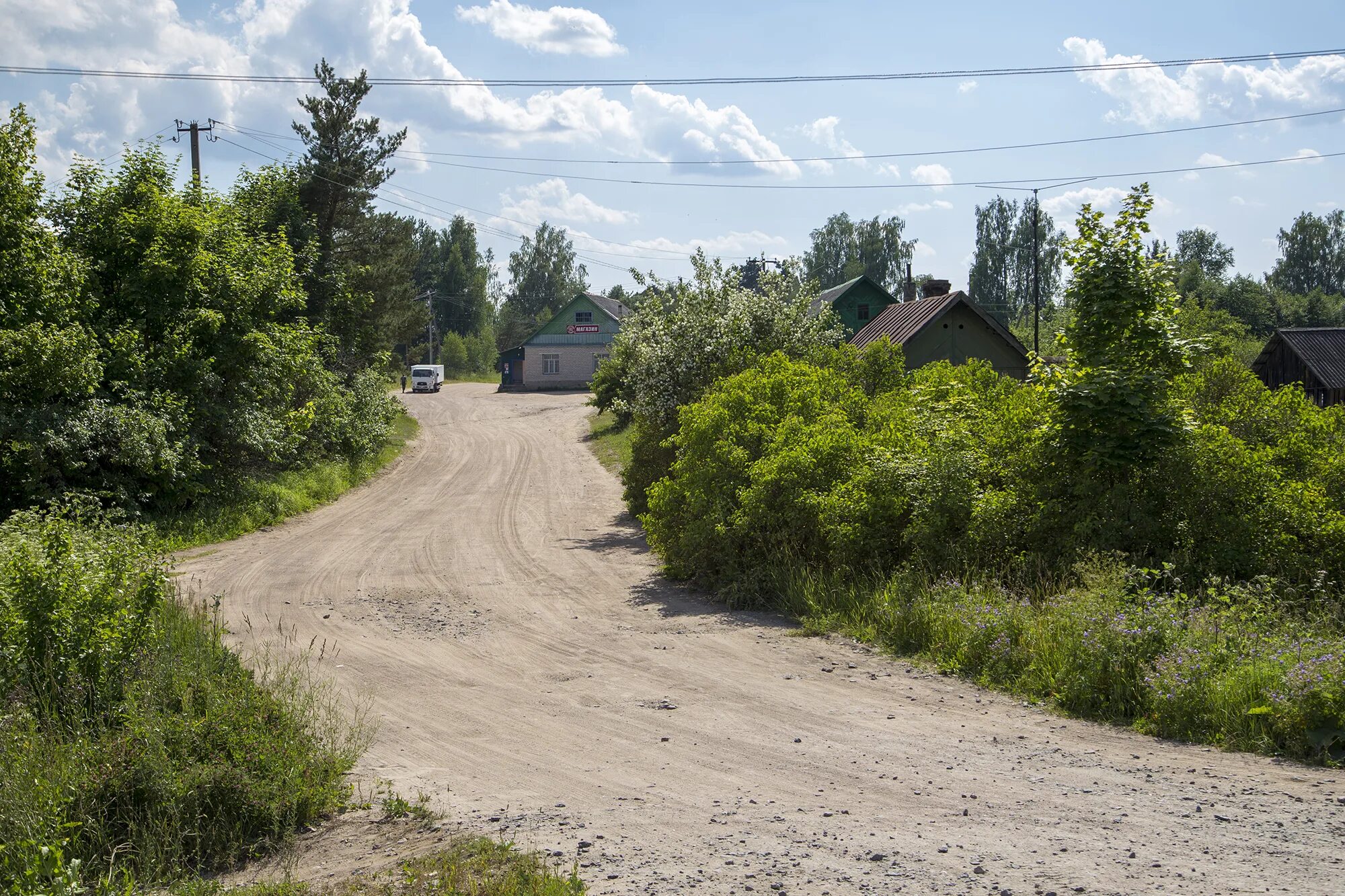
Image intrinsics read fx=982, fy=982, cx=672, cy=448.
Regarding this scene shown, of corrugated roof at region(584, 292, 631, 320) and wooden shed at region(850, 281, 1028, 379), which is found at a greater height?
corrugated roof at region(584, 292, 631, 320)

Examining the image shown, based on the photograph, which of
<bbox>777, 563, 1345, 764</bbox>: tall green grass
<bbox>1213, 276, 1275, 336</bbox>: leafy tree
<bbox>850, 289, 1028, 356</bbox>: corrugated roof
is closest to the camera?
<bbox>777, 563, 1345, 764</bbox>: tall green grass

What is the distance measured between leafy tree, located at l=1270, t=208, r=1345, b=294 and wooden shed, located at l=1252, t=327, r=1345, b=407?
8651 centimetres

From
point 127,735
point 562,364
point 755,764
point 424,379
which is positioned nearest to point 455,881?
point 755,764

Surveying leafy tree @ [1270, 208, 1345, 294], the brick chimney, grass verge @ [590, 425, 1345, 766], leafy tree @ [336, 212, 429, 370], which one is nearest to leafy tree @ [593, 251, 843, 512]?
grass verge @ [590, 425, 1345, 766]

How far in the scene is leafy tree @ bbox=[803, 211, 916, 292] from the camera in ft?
360

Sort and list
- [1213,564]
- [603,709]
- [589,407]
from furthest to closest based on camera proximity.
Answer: [589,407] < [1213,564] < [603,709]

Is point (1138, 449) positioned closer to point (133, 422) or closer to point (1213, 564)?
point (1213, 564)

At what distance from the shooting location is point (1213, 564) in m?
10.4

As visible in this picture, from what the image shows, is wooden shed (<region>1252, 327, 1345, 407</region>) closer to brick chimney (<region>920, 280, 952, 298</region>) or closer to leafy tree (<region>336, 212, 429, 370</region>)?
brick chimney (<region>920, 280, 952, 298</region>)

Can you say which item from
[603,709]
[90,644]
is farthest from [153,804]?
[603,709]

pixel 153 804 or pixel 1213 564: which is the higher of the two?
pixel 1213 564

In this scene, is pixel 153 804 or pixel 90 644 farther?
pixel 90 644

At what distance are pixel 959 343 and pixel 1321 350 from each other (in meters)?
16.8

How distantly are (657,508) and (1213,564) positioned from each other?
23.6ft
